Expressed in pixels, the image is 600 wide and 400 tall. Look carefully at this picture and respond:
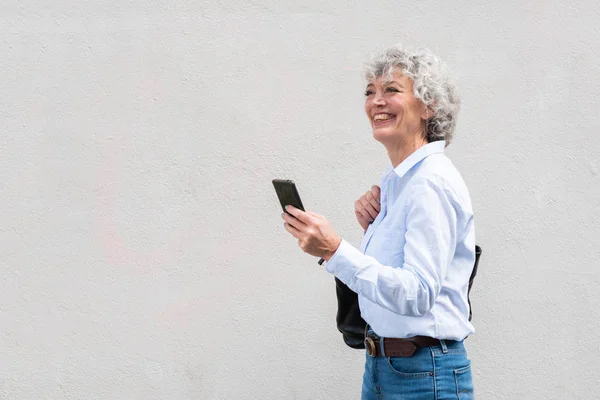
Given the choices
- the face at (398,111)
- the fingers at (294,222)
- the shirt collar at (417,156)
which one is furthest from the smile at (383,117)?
the fingers at (294,222)

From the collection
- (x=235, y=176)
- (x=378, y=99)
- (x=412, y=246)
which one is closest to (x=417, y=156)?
(x=378, y=99)

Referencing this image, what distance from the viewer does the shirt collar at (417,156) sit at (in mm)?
2205

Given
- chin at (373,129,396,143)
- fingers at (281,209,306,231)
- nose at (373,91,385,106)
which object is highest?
nose at (373,91,385,106)

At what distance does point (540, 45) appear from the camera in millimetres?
3432

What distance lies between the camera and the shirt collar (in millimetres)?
2205

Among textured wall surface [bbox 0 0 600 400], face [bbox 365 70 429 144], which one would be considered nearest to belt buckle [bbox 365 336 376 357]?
face [bbox 365 70 429 144]

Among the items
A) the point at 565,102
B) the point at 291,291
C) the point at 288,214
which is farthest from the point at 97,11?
the point at 565,102

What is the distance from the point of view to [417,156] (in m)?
2.21

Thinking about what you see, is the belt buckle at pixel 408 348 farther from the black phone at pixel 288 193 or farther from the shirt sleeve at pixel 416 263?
the black phone at pixel 288 193

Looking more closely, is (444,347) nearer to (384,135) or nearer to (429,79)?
(384,135)

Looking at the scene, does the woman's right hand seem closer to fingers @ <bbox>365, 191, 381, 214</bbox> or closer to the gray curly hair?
fingers @ <bbox>365, 191, 381, 214</bbox>

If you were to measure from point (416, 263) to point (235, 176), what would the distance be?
1.52 meters

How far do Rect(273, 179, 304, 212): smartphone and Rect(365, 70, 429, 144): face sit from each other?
0.36m

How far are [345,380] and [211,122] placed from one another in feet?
3.91
